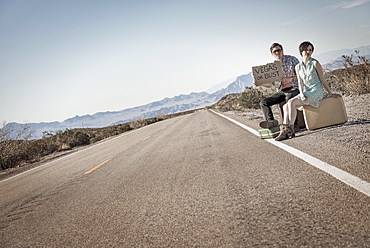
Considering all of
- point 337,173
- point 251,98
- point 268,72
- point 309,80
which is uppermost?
point 268,72

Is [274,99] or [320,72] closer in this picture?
[320,72]

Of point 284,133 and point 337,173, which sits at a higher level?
point 284,133

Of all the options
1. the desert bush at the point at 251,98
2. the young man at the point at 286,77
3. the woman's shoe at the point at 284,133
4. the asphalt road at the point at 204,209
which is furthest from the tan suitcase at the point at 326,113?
the desert bush at the point at 251,98

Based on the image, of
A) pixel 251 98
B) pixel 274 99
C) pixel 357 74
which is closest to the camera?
pixel 274 99

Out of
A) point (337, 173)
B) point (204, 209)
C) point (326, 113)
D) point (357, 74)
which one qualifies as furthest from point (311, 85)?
point (357, 74)

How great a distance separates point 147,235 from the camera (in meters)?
2.85

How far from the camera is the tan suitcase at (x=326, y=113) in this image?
231 inches

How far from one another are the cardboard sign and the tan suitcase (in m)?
1.23

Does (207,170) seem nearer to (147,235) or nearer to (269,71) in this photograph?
(147,235)

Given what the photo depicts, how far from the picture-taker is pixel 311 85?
19.6 feet

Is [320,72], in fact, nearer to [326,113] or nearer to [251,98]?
[326,113]

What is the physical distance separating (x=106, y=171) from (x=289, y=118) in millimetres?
4378

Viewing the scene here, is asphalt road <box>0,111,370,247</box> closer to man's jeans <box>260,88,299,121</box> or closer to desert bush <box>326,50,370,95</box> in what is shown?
man's jeans <box>260,88,299,121</box>

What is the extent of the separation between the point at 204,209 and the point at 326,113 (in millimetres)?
4124
